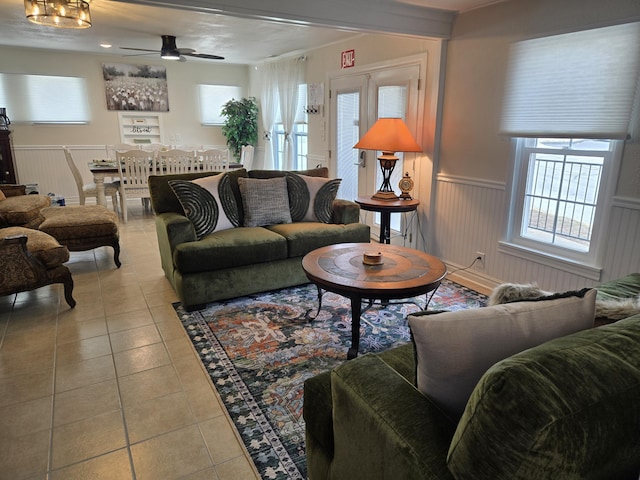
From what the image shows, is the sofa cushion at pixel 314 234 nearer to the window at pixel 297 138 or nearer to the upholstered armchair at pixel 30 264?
the upholstered armchair at pixel 30 264

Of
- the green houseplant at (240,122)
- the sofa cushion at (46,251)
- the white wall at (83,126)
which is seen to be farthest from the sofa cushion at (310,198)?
the white wall at (83,126)

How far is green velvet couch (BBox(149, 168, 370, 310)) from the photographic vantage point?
10.0ft

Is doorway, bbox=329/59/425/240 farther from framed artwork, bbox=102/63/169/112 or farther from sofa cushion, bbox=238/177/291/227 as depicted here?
framed artwork, bbox=102/63/169/112

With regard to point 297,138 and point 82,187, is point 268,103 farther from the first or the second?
point 82,187

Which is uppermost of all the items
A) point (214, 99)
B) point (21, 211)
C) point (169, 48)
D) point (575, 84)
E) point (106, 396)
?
point (169, 48)

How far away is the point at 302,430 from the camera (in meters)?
1.90

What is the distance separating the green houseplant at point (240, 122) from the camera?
24.8 ft

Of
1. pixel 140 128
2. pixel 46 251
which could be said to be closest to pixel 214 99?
pixel 140 128

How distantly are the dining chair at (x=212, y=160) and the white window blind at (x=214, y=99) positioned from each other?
2.14m

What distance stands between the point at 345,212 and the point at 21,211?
2.79 meters

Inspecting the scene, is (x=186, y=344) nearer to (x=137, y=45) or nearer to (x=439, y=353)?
(x=439, y=353)

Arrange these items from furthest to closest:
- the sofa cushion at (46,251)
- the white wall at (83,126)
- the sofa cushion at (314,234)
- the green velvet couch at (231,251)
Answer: the white wall at (83,126)
the sofa cushion at (314,234)
the green velvet couch at (231,251)
the sofa cushion at (46,251)

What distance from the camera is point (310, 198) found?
3.85 meters

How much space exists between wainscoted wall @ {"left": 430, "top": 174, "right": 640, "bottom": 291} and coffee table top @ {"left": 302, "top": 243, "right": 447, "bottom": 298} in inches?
43.5
